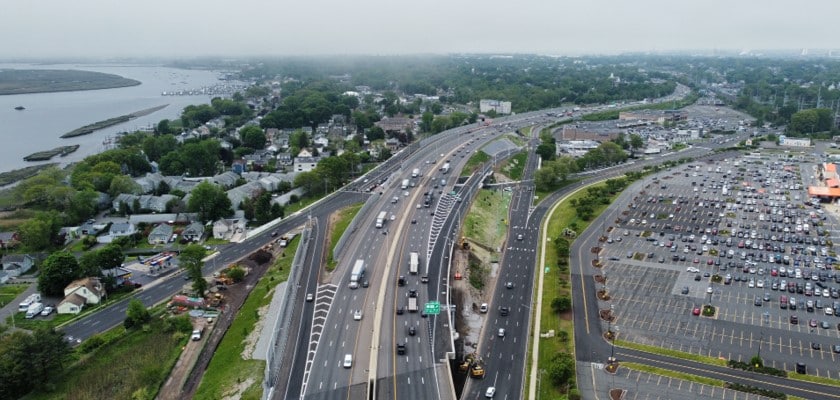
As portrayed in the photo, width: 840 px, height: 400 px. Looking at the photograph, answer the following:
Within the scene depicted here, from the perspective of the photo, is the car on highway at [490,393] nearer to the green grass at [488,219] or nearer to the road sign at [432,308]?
the road sign at [432,308]

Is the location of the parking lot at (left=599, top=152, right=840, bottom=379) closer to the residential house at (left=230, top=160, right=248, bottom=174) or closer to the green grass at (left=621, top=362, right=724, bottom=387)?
the green grass at (left=621, top=362, right=724, bottom=387)

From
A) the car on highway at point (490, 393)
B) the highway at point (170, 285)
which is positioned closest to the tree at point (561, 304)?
the car on highway at point (490, 393)

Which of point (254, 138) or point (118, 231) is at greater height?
point (254, 138)

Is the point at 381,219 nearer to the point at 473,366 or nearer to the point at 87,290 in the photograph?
the point at 473,366

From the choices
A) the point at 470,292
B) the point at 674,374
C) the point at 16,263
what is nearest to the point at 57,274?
the point at 16,263

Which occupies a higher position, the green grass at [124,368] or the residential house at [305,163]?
the residential house at [305,163]

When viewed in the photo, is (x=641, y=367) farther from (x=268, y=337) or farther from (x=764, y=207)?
(x=764, y=207)

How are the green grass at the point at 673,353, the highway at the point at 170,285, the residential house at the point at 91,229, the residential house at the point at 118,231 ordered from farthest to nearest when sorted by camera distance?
the residential house at the point at 91,229
the residential house at the point at 118,231
the highway at the point at 170,285
the green grass at the point at 673,353
